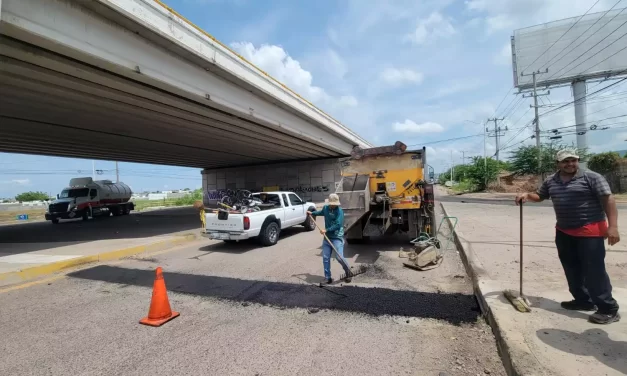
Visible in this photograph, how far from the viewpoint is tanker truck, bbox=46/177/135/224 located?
74.8 feet

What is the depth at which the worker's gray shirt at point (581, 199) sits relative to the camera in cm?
355

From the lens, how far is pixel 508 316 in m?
3.69

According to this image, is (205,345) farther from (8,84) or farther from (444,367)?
(8,84)

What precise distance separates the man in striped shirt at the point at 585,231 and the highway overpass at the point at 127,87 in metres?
9.45

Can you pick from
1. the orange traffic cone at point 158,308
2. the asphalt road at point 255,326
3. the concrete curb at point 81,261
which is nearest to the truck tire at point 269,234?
the asphalt road at point 255,326

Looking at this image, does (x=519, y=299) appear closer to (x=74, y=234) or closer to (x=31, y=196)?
(x=74, y=234)

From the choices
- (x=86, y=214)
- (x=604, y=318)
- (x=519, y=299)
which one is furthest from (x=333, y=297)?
(x=86, y=214)

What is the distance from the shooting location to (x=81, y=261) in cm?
821

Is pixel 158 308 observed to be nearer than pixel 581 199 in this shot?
No

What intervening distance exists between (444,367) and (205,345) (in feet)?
8.21

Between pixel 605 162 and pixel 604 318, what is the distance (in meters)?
33.2

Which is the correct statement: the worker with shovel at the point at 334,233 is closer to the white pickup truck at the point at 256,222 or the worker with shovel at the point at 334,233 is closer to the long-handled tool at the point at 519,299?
the white pickup truck at the point at 256,222

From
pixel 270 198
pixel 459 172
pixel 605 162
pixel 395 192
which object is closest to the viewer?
pixel 395 192

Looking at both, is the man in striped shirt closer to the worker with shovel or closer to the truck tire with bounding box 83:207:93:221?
the worker with shovel
